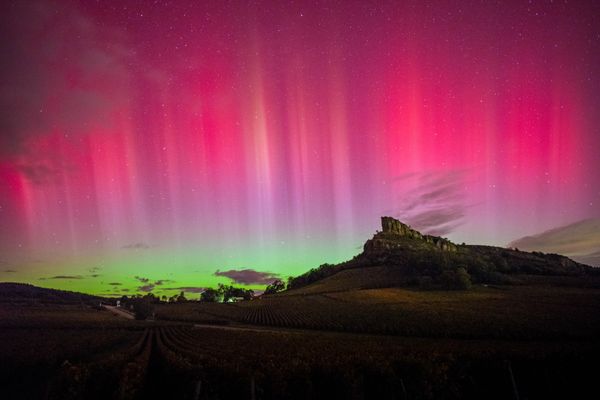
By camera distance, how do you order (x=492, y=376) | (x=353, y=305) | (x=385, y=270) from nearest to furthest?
(x=492, y=376), (x=353, y=305), (x=385, y=270)

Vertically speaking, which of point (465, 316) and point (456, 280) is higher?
point (456, 280)

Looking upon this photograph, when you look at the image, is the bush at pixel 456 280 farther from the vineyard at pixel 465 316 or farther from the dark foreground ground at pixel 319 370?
the dark foreground ground at pixel 319 370

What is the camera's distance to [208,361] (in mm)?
31062

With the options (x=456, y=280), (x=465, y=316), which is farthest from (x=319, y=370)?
(x=456, y=280)

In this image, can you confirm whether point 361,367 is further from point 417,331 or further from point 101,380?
point 417,331

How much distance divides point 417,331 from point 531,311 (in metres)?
31.4

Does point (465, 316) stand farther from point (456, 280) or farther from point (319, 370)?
point (456, 280)

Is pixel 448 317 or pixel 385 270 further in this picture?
pixel 385 270

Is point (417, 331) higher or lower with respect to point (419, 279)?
lower

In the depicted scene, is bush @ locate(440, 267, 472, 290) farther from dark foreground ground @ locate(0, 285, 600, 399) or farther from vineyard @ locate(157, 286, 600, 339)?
dark foreground ground @ locate(0, 285, 600, 399)

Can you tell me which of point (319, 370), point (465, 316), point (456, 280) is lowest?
point (319, 370)

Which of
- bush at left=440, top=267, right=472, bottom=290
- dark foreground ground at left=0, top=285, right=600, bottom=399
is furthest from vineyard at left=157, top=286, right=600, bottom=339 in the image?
bush at left=440, top=267, right=472, bottom=290

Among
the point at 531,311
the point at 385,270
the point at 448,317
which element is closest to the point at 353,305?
the point at 448,317

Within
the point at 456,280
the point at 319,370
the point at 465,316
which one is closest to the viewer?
the point at 319,370
